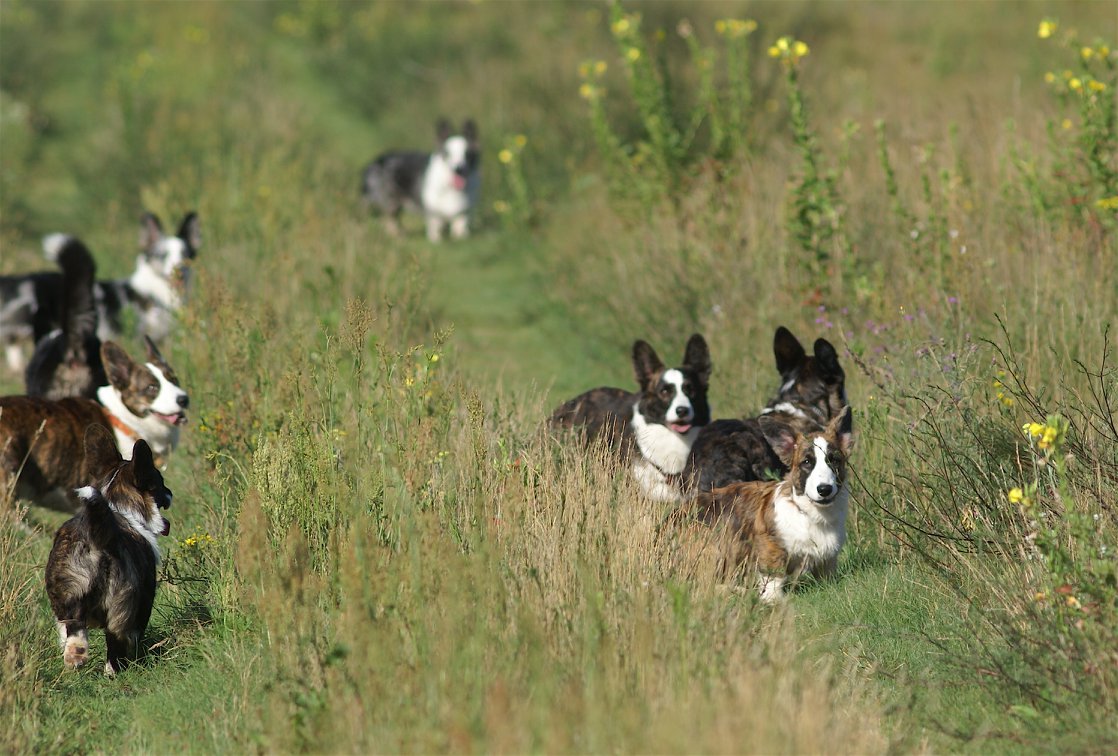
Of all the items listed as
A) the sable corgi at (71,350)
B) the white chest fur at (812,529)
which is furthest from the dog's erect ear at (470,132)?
the white chest fur at (812,529)

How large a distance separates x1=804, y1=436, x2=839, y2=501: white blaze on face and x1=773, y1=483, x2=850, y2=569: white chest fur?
0.58 feet

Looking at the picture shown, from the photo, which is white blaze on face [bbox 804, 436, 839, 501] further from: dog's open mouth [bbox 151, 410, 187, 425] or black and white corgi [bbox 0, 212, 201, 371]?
black and white corgi [bbox 0, 212, 201, 371]

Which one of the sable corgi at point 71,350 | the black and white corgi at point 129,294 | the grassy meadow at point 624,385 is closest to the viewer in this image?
the grassy meadow at point 624,385

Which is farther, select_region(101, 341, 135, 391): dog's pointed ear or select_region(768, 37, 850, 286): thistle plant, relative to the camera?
select_region(768, 37, 850, 286): thistle plant

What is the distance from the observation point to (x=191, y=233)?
11008 millimetres

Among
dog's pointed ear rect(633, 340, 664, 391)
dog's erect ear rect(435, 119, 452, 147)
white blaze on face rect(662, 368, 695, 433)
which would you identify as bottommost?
white blaze on face rect(662, 368, 695, 433)

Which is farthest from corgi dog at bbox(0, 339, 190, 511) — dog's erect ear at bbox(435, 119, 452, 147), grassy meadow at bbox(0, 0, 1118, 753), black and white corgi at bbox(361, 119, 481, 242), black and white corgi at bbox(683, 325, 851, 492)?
dog's erect ear at bbox(435, 119, 452, 147)

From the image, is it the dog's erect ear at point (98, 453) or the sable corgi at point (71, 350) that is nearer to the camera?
the dog's erect ear at point (98, 453)

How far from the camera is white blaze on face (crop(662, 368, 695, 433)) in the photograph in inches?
271

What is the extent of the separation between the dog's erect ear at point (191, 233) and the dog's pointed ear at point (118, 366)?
3205 mm

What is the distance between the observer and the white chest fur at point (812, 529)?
572 cm

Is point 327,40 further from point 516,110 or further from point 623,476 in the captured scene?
point 623,476

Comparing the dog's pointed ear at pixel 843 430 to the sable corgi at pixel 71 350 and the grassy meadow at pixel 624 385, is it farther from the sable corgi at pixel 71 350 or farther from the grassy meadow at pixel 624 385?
the sable corgi at pixel 71 350

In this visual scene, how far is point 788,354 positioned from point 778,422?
1.47 feet
